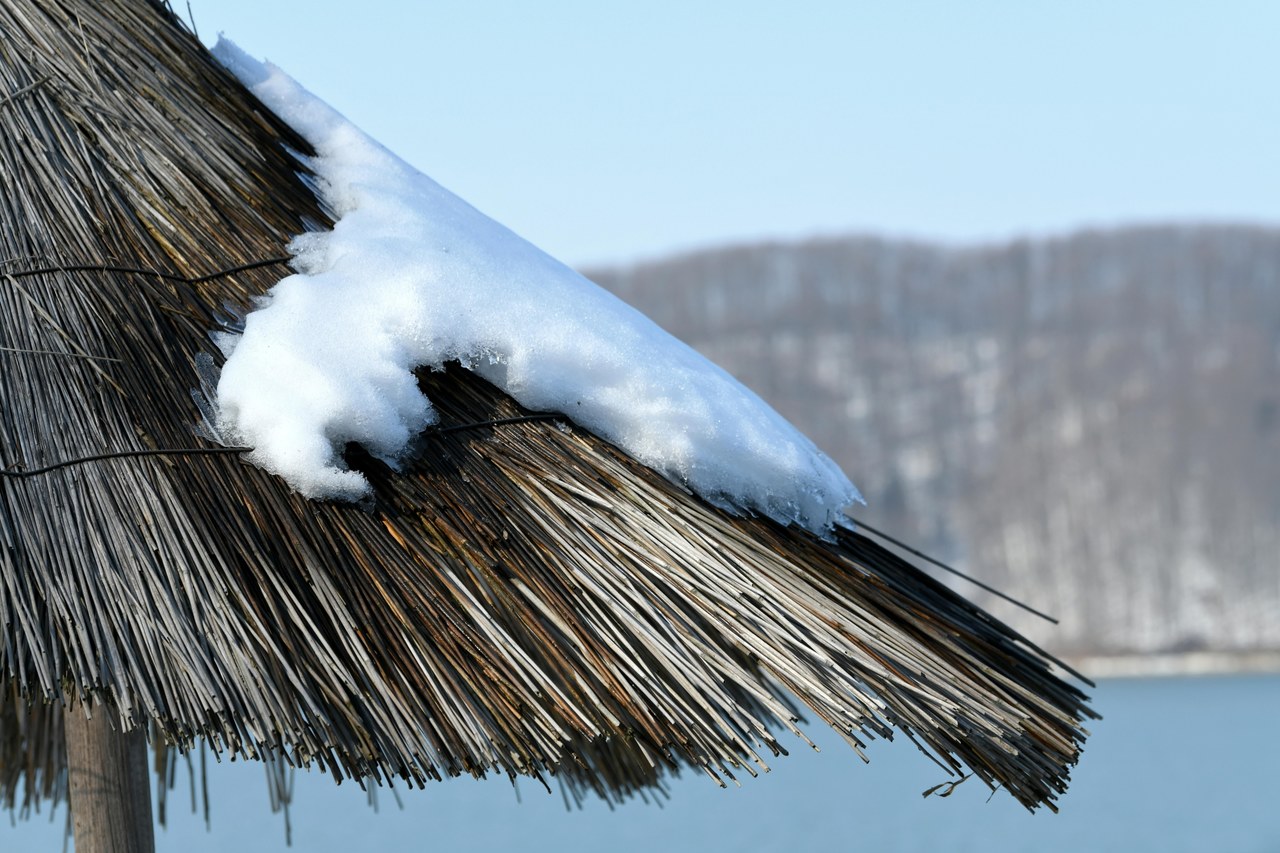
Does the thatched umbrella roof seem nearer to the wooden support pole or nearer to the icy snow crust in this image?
the icy snow crust

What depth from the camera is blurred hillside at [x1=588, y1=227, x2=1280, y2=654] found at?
119 feet

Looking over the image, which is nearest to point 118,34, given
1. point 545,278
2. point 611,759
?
point 545,278

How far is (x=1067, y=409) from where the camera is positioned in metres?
45.5

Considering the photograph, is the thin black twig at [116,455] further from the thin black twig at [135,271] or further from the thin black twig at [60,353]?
the thin black twig at [135,271]

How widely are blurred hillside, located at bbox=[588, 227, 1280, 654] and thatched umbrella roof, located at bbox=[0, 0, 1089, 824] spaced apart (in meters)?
31.7

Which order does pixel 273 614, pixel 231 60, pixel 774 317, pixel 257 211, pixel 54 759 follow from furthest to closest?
1. pixel 774 317
2. pixel 54 759
3. pixel 231 60
4. pixel 257 211
5. pixel 273 614

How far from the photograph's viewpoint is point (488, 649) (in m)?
1.95

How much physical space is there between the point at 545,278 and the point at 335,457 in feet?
1.80

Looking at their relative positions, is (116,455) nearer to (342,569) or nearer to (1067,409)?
(342,569)

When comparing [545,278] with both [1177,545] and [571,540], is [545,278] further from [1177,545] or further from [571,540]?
[1177,545]

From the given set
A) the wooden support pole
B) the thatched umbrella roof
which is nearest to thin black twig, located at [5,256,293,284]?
the thatched umbrella roof

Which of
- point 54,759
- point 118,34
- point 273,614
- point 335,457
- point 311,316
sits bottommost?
point 54,759

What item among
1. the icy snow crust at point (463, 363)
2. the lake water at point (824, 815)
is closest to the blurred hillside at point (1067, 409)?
the lake water at point (824, 815)

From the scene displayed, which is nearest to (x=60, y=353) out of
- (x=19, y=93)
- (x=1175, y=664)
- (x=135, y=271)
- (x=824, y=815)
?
(x=135, y=271)
